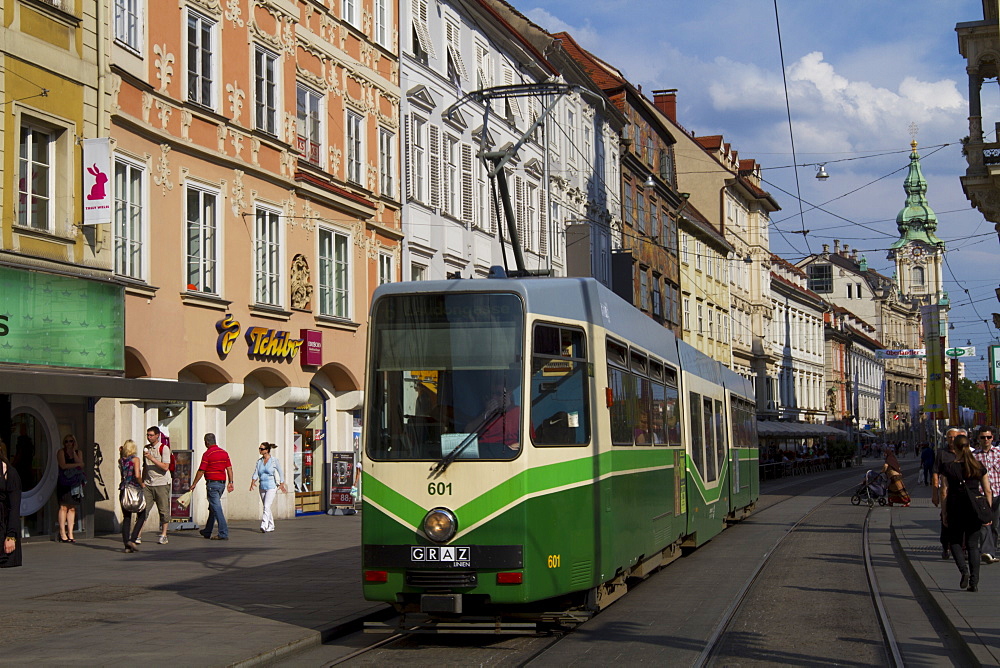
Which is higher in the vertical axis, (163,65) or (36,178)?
(163,65)

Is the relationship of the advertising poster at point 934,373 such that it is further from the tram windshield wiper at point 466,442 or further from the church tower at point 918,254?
the church tower at point 918,254

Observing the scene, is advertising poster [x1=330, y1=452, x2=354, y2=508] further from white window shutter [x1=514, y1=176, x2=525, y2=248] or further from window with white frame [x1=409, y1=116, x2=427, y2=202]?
white window shutter [x1=514, y1=176, x2=525, y2=248]

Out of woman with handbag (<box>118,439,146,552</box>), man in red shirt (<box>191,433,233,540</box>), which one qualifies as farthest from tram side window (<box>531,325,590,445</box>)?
man in red shirt (<box>191,433,233,540</box>)

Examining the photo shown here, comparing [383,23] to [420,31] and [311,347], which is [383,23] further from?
[311,347]

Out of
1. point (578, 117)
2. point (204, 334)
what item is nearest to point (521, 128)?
point (578, 117)

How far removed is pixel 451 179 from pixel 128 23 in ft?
48.8

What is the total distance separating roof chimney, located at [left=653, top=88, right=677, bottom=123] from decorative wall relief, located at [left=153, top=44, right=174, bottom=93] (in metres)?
52.7

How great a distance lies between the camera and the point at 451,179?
1416 inches

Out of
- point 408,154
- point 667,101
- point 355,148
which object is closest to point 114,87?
point 355,148

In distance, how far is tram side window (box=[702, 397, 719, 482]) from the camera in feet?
65.3

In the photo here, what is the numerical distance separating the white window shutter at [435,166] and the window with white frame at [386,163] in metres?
2.20

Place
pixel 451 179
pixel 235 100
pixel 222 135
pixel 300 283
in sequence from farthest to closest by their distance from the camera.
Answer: pixel 451 179
pixel 300 283
pixel 235 100
pixel 222 135

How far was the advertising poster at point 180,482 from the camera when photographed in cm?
2250

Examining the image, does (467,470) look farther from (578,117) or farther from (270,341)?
(578,117)
